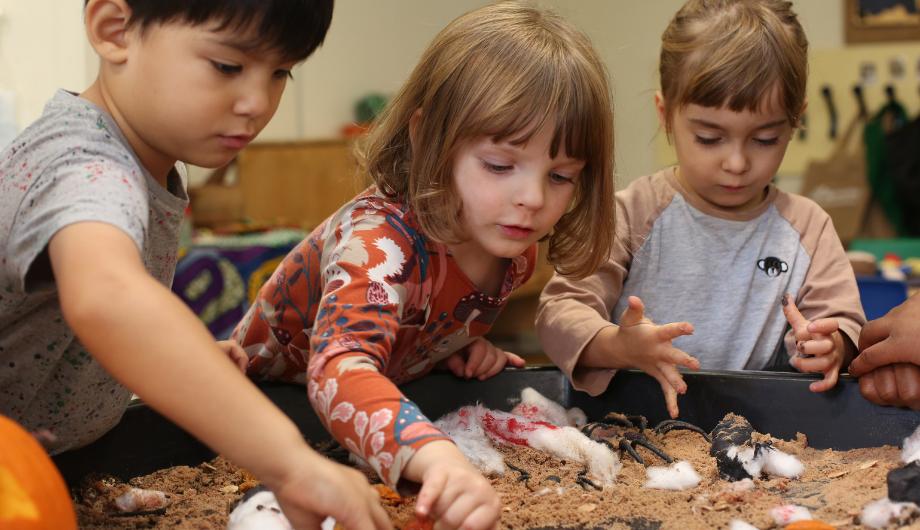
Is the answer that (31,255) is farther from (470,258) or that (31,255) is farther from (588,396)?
(588,396)

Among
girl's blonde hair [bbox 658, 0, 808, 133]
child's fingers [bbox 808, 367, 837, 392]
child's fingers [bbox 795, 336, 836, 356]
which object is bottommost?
child's fingers [bbox 808, 367, 837, 392]

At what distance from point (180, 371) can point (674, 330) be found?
61 centimetres

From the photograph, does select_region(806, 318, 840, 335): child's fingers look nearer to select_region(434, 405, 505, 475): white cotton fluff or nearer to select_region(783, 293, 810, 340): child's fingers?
select_region(783, 293, 810, 340): child's fingers

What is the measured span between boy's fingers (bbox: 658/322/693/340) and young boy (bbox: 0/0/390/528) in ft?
1.60

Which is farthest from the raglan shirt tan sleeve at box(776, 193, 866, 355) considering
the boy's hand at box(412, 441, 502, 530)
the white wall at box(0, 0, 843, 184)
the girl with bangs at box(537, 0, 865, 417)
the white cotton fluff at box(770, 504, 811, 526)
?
the white wall at box(0, 0, 843, 184)

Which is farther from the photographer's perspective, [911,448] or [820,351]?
[820,351]

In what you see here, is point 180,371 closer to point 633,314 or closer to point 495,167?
point 495,167

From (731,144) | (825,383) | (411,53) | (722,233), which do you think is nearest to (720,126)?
(731,144)

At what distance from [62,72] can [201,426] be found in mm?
2081

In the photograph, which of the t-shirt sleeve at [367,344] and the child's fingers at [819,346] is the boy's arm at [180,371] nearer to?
the t-shirt sleeve at [367,344]

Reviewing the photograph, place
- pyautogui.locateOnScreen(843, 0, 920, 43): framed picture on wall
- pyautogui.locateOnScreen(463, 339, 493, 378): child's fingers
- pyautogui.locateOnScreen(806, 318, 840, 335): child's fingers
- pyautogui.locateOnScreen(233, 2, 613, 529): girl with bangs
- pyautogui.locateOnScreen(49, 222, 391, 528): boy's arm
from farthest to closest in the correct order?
pyautogui.locateOnScreen(843, 0, 920, 43): framed picture on wall < pyautogui.locateOnScreen(463, 339, 493, 378): child's fingers < pyautogui.locateOnScreen(806, 318, 840, 335): child's fingers < pyautogui.locateOnScreen(233, 2, 613, 529): girl with bangs < pyautogui.locateOnScreen(49, 222, 391, 528): boy's arm

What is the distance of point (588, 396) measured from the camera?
1294mm

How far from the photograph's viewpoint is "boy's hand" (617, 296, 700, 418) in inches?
45.7

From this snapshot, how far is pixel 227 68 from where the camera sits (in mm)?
869
